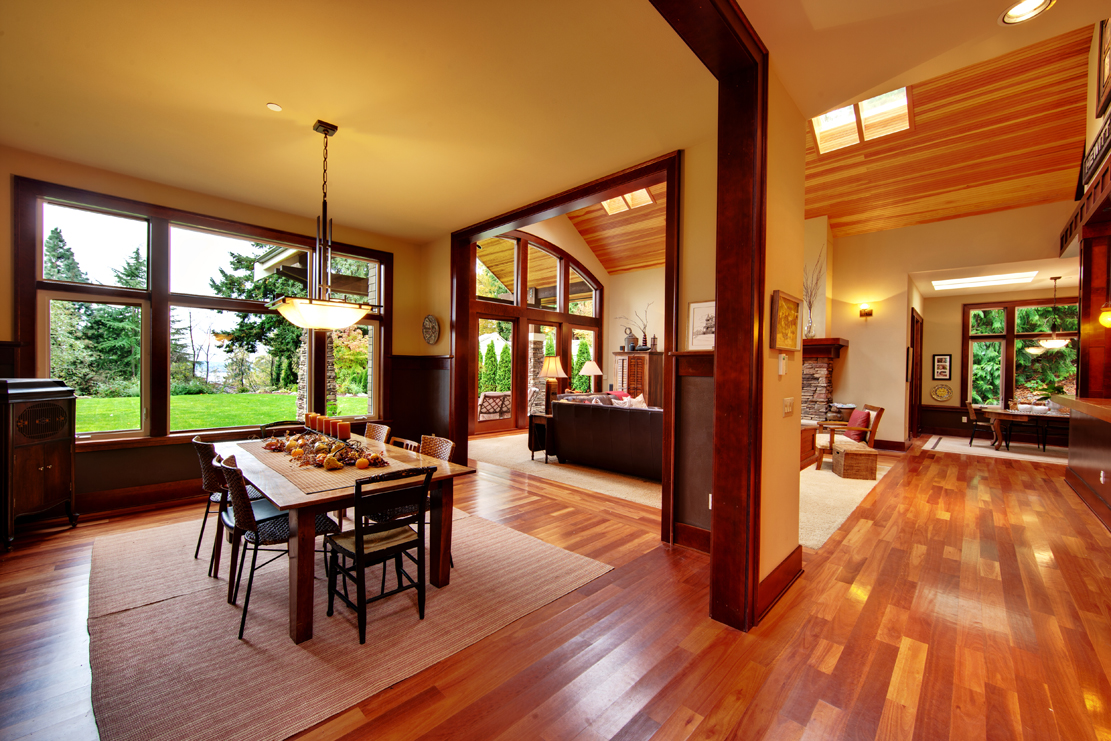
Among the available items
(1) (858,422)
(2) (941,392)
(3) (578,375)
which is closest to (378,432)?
(1) (858,422)

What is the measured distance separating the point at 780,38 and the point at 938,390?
397 inches

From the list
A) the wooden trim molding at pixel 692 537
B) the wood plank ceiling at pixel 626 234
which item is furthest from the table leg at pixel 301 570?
the wood plank ceiling at pixel 626 234

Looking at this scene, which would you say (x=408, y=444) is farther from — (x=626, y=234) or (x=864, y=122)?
(x=626, y=234)

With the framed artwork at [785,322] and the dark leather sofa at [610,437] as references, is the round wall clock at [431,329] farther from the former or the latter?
the framed artwork at [785,322]

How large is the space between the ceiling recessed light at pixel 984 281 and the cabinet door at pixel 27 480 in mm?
11399

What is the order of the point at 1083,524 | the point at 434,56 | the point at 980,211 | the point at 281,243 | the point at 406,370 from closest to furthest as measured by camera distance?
the point at 434,56
the point at 1083,524
the point at 281,243
the point at 406,370
the point at 980,211

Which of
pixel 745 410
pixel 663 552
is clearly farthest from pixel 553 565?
pixel 745 410

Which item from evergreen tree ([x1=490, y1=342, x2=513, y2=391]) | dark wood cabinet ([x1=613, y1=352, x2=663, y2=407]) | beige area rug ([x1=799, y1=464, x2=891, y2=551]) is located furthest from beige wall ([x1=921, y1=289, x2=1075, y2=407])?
evergreen tree ([x1=490, y1=342, x2=513, y2=391])

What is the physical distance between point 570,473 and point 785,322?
3500 millimetres

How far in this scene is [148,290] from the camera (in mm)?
4246

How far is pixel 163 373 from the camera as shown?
432 centimetres

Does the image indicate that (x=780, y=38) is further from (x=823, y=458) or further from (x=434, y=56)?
(x=823, y=458)

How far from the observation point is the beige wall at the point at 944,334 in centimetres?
903

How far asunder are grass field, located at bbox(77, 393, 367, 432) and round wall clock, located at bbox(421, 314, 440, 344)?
4.02ft
